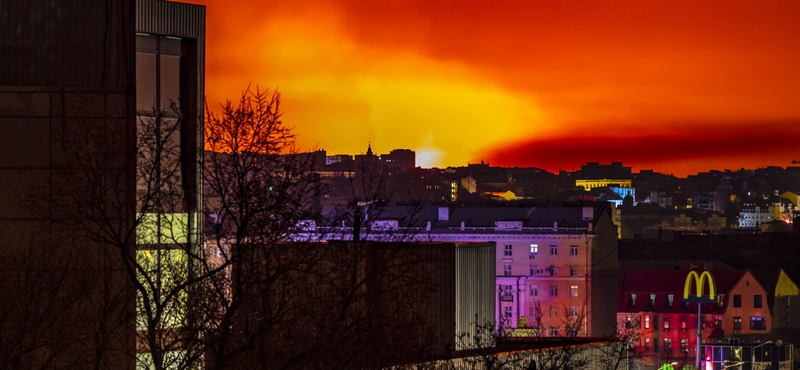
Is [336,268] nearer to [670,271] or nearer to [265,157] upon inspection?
[265,157]

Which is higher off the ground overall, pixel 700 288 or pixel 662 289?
pixel 700 288

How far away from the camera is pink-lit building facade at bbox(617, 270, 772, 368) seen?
115 meters

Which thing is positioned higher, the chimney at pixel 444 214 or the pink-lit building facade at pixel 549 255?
the chimney at pixel 444 214

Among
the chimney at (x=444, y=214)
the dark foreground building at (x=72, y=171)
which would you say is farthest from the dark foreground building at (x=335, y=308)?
the chimney at (x=444, y=214)

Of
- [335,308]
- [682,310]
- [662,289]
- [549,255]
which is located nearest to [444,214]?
[549,255]

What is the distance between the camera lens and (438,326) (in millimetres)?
32344

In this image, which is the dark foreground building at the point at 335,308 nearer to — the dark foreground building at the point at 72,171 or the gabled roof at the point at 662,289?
the dark foreground building at the point at 72,171

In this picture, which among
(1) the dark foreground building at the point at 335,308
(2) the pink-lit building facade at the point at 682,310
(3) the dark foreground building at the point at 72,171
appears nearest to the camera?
(1) the dark foreground building at the point at 335,308

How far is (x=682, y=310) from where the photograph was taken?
115812mm

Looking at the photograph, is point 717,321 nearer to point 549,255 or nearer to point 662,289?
point 662,289

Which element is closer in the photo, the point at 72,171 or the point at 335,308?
the point at 335,308

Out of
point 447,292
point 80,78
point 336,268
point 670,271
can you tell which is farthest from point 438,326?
point 670,271

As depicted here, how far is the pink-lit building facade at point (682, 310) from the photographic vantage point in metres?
115

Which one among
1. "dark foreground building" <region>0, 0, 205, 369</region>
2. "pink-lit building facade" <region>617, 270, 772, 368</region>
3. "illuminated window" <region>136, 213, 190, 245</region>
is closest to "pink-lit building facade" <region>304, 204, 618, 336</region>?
"pink-lit building facade" <region>617, 270, 772, 368</region>
